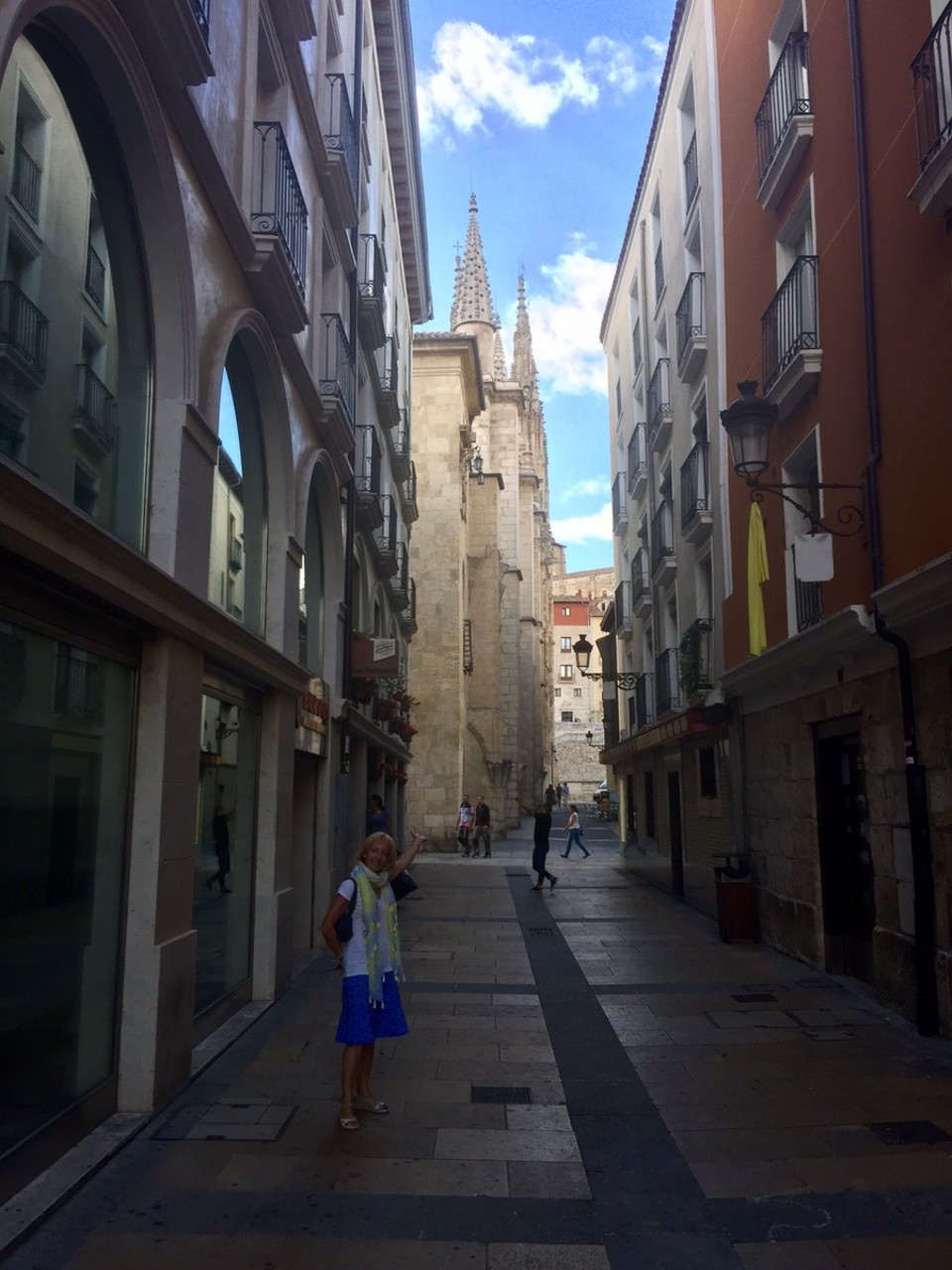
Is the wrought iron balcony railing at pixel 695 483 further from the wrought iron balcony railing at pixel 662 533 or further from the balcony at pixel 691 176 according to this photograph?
the balcony at pixel 691 176

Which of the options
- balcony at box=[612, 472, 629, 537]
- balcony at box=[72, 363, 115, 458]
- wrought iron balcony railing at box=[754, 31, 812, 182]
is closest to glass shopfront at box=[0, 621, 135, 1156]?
balcony at box=[72, 363, 115, 458]

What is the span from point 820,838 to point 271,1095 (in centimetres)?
646

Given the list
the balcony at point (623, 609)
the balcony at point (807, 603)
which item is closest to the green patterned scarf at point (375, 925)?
the balcony at point (807, 603)

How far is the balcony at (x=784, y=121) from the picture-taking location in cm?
1120

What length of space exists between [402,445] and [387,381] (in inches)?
164

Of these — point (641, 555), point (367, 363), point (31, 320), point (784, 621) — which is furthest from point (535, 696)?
point (31, 320)

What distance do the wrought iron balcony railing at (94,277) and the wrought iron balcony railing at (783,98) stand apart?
8.21m

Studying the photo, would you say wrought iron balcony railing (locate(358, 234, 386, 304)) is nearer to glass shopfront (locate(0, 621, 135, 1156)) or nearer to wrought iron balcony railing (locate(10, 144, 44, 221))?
wrought iron balcony railing (locate(10, 144, 44, 221))

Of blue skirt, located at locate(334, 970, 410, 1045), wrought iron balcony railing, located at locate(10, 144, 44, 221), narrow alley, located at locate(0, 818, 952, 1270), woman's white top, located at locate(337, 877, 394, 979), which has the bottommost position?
narrow alley, located at locate(0, 818, 952, 1270)

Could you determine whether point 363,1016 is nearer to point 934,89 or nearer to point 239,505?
point 239,505

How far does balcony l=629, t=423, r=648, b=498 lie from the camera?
937 inches

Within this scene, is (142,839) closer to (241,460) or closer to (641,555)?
(241,460)

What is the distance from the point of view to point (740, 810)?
1370 centimetres

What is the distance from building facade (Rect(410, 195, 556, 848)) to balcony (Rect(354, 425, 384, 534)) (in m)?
15.7
